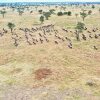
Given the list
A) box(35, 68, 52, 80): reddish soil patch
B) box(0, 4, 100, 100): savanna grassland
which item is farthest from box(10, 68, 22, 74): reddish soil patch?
box(35, 68, 52, 80): reddish soil patch

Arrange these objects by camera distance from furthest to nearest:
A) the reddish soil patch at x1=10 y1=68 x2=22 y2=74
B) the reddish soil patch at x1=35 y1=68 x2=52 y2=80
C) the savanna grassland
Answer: the reddish soil patch at x1=10 y1=68 x2=22 y2=74
the reddish soil patch at x1=35 y1=68 x2=52 y2=80
the savanna grassland

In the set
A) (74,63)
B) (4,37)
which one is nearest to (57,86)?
(74,63)

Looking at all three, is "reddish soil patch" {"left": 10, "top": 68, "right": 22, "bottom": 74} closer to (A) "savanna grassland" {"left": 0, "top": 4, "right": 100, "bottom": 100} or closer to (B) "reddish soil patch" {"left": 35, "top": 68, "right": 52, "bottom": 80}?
(A) "savanna grassland" {"left": 0, "top": 4, "right": 100, "bottom": 100}

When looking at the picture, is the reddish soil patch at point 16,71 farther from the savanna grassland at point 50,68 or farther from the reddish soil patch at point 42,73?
the reddish soil patch at point 42,73

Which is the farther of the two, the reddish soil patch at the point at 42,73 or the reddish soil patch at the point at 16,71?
the reddish soil patch at the point at 16,71

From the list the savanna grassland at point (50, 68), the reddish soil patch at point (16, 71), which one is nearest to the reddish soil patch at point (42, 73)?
the savanna grassland at point (50, 68)

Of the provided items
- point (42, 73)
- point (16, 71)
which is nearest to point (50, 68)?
point (42, 73)

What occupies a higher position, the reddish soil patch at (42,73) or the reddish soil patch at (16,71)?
the reddish soil patch at (42,73)

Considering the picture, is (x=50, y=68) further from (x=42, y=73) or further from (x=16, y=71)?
(x=16, y=71)
